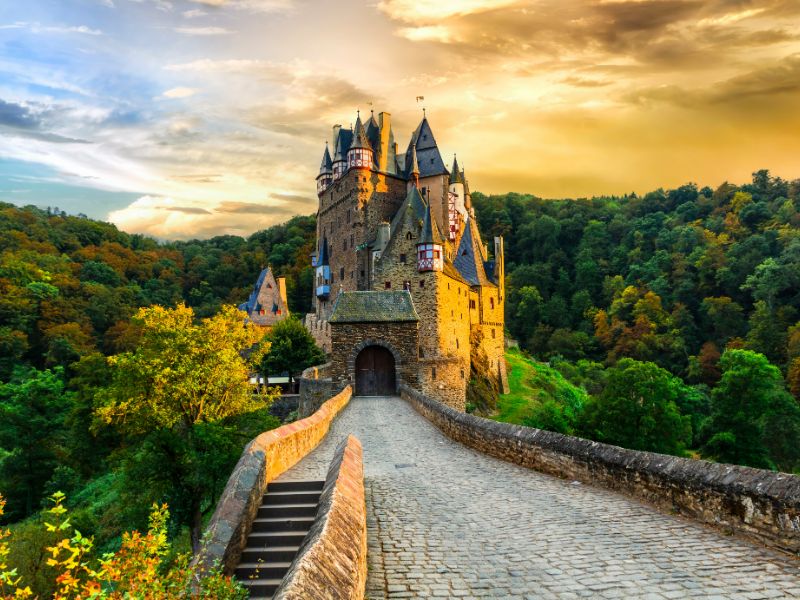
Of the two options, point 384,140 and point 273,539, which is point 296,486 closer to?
point 273,539

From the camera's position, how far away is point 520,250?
108188 millimetres

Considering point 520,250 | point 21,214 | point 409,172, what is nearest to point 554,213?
point 520,250

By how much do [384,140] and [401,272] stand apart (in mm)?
23299

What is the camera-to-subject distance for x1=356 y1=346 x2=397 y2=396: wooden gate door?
94.2ft

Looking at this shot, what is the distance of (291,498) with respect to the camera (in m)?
8.07

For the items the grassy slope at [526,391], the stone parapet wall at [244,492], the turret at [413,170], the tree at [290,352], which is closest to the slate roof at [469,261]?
the turret at [413,170]

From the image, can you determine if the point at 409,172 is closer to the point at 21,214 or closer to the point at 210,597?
the point at 210,597

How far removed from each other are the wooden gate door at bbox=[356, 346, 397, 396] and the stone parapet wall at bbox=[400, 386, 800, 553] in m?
16.4

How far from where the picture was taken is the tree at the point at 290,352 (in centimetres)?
4172

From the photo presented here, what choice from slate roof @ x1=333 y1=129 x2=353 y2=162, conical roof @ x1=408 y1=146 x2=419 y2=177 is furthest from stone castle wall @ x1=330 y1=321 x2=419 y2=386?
slate roof @ x1=333 y1=129 x2=353 y2=162

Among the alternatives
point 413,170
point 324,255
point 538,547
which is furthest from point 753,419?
point 324,255

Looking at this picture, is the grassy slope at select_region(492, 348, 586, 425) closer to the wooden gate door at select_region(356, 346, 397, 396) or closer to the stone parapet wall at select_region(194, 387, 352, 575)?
the wooden gate door at select_region(356, 346, 397, 396)

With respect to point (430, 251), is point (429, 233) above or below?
above

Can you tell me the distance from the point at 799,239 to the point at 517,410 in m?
56.0
